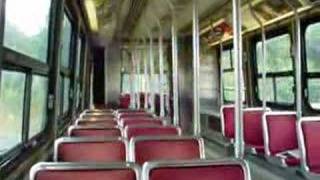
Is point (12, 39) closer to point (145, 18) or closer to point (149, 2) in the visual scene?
point (149, 2)

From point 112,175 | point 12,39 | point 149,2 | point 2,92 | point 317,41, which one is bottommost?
point 112,175

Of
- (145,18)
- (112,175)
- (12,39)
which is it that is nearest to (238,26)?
(12,39)

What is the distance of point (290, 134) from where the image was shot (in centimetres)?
487

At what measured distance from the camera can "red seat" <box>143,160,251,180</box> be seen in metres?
1.96

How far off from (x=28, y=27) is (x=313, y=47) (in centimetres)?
353

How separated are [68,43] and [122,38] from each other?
5.05 meters

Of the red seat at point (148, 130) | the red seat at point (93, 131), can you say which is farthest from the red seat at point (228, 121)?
the red seat at point (93, 131)

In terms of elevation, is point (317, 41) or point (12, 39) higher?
point (317, 41)

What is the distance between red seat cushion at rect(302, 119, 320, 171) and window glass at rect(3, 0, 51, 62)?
219 cm

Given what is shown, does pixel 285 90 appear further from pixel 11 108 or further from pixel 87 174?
pixel 87 174

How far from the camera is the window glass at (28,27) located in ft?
8.59

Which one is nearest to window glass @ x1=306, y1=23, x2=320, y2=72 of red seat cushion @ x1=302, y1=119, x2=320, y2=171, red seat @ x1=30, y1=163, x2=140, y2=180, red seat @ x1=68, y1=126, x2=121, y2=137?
red seat cushion @ x1=302, y1=119, x2=320, y2=171

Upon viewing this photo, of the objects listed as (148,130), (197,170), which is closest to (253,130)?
(148,130)

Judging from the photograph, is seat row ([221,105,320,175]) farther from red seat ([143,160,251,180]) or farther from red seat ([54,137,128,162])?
red seat ([143,160,251,180])
